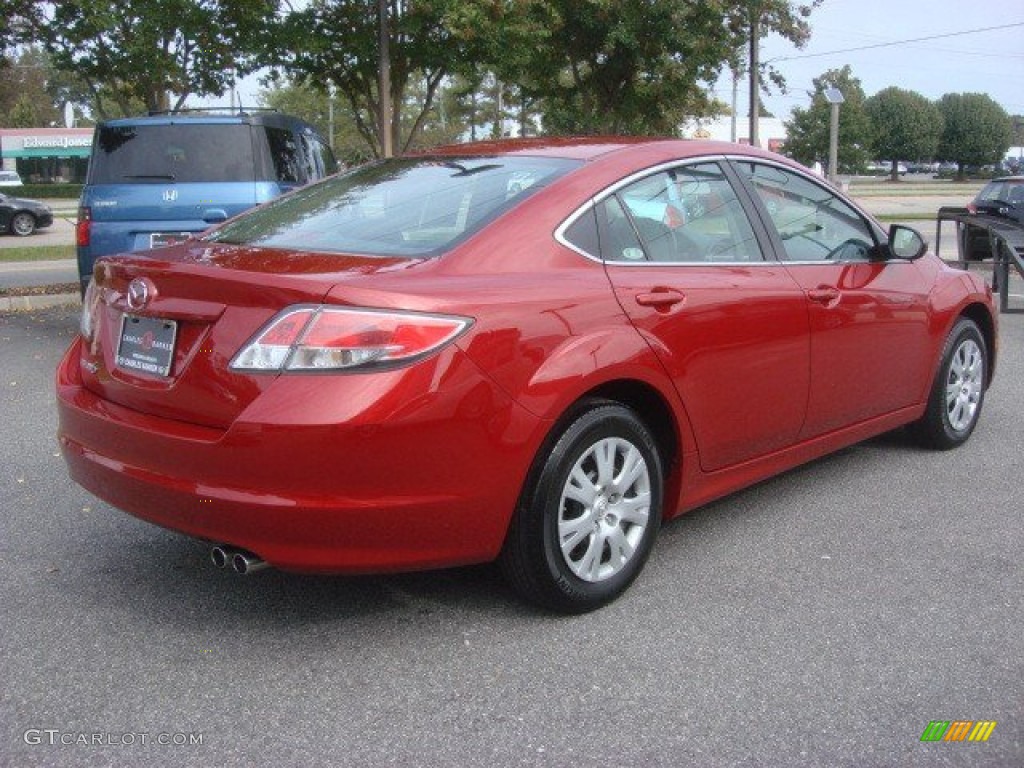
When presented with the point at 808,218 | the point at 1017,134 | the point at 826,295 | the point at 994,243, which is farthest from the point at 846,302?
the point at 1017,134

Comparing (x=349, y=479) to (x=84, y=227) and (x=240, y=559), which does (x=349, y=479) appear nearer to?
(x=240, y=559)

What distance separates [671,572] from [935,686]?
1089 mm

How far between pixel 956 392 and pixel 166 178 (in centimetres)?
603

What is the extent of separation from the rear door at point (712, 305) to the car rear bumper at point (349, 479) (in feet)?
2.46

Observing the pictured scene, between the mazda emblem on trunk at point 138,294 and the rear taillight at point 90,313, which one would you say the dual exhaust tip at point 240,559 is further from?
the rear taillight at point 90,313

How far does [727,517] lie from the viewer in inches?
180

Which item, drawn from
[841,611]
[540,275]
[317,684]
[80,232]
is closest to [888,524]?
[841,611]

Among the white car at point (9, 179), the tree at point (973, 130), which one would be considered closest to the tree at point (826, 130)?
the tree at point (973, 130)

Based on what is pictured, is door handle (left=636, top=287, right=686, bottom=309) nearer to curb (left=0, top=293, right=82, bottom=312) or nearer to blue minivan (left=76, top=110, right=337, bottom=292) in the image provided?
blue minivan (left=76, top=110, right=337, bottom=292)

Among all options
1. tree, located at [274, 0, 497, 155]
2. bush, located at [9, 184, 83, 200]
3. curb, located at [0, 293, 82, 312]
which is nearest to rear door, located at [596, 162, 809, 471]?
curb, located at [0, 293, 82, 312]

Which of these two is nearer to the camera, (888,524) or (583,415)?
(583,415)

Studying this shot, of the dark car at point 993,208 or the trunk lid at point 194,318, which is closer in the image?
the trunk lid at point 194,318

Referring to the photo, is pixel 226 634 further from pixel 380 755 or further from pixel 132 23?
pixel 132 23

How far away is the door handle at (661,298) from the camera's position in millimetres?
3645
